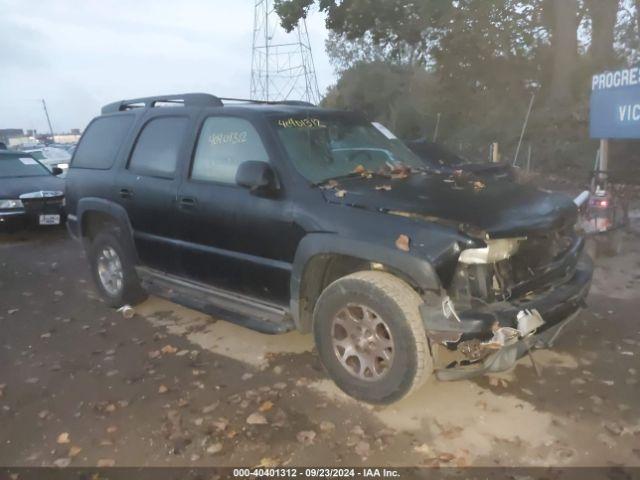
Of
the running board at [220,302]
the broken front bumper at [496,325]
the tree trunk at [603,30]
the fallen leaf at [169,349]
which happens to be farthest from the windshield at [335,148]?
the tree trunk at [603,30]

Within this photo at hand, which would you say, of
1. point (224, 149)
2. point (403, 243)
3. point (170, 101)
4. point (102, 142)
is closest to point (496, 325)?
point (403, 243)

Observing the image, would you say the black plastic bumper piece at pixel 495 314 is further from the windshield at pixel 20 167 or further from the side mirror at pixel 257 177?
the windshield at pixel 20 167

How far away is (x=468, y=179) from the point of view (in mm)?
4289

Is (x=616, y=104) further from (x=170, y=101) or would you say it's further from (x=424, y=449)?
(x=424, y=449)

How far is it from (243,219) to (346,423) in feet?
5.35

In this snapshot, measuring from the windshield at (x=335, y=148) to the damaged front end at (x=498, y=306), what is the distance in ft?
4.21

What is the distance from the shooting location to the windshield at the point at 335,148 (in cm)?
399

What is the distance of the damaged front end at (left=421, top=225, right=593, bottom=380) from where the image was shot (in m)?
3.07

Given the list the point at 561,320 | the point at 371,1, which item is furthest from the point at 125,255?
the point at 371,1

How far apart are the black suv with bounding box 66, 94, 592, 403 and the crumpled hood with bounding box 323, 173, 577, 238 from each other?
1 cm

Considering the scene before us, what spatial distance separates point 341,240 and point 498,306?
102 cm

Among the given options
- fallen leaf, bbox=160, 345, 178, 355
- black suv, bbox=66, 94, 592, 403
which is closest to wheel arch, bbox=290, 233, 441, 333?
black suv, bbox=66, 94, 592, 403

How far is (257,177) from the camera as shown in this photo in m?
3.68

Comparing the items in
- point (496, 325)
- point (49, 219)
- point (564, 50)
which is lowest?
point (49, 219)
